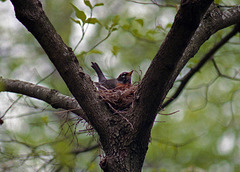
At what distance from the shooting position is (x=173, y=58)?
94.3 inches

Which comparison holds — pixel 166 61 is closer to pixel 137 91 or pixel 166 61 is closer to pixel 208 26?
pixel 137 91

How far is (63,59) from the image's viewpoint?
2.61 metres

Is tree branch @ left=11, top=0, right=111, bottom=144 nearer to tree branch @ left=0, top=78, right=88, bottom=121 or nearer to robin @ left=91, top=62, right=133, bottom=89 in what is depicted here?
tree branch @ left=0, top=78, right=88, bottom=121

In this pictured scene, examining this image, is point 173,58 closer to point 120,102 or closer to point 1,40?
point 120,102

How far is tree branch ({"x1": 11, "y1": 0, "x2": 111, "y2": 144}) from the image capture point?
240cm

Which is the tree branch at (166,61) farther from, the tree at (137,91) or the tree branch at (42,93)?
the tree branch at (42,93)

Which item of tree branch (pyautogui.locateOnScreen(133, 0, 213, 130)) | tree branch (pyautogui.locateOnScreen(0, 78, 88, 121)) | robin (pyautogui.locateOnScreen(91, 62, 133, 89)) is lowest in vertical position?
robin (pyautogui.locateOnScreen(91, 62, 133, 89))

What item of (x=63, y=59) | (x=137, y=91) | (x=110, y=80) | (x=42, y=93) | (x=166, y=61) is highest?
(x=63, y=59)

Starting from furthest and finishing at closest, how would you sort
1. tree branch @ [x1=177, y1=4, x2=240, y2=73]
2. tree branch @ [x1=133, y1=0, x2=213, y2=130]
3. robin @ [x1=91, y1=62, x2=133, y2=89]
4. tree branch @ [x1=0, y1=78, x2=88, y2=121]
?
1. robin @ [x1=91, y1=62, x2=133, y2=89]
2. tree branch @ [x1=0, y1=78, x2=88, y2=121]
3. tree branch @ [x1=177, y1=4, x2=240, y2=73]
4. tree branch @ [x1=133, y1=0, x2=213, y2=130]

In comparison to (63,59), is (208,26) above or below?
below

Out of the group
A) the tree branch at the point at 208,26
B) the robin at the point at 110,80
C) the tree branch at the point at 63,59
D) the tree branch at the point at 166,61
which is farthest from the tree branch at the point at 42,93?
the robin at the point at 110,80

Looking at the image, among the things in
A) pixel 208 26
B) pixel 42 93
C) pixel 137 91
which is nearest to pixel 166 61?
pixel 137 91

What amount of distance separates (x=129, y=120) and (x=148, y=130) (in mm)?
209

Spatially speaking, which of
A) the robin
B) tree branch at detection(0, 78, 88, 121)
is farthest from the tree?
the robin
